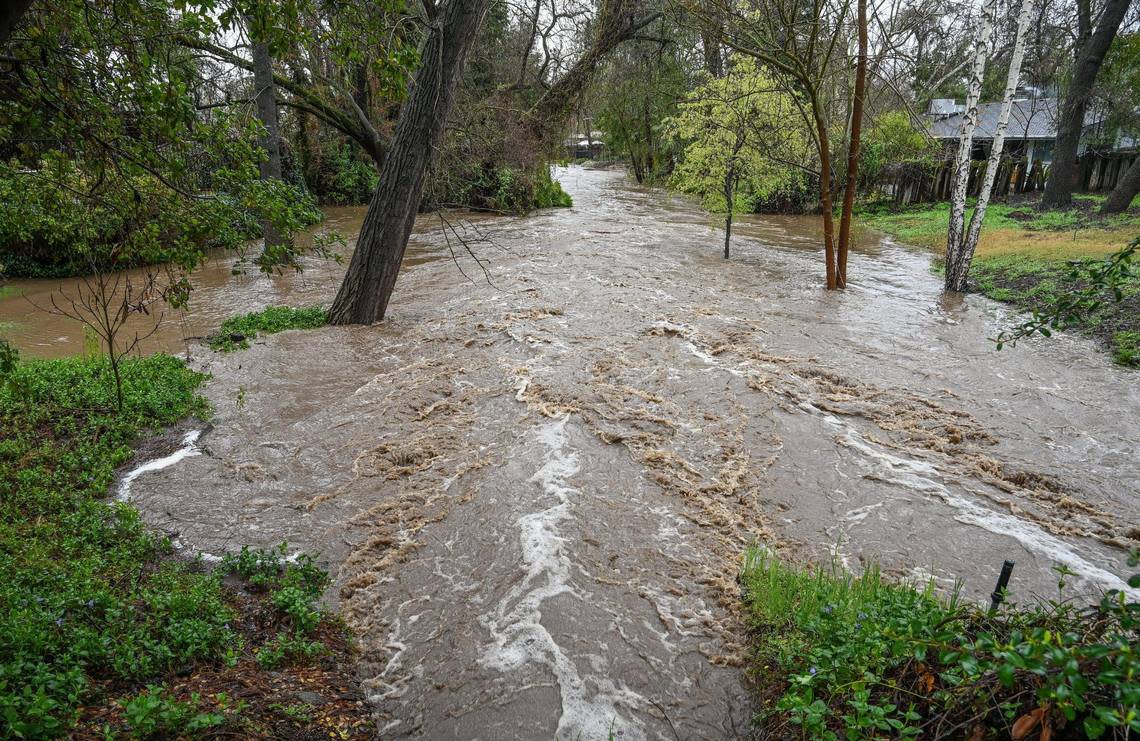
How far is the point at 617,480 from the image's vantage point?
6441 mm

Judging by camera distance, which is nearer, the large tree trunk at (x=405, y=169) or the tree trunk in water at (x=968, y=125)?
the large tree trunk at (x=405, y=169)

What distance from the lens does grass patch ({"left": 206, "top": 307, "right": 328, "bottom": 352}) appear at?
9.73m

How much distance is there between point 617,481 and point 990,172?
11600 millimetres

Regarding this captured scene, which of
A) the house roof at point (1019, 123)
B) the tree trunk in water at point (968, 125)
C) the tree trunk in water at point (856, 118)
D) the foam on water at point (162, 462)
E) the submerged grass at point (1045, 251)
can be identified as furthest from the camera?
the house roof at point (1019, 123)

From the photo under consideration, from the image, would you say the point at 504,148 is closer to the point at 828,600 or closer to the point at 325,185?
the point at 325,185

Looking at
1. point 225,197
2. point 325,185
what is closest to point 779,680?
point 225,197

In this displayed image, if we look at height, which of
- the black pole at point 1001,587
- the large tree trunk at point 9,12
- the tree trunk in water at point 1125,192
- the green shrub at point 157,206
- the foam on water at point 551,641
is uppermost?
the large tree trunk at point 9,12

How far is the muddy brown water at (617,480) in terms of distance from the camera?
420 centimetres

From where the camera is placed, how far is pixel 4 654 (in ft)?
10.1

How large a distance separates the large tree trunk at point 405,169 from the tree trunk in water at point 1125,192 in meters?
20.8

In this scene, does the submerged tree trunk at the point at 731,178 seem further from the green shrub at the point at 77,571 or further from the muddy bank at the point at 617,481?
the green shrub at the point at 77,571

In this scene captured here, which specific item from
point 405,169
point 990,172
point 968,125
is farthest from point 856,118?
point 405,169

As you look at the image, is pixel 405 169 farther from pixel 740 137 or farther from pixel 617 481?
pixel 740 137

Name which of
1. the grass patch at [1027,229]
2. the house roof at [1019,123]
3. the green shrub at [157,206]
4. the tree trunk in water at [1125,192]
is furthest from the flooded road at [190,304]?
the house roof at [1019,123]
